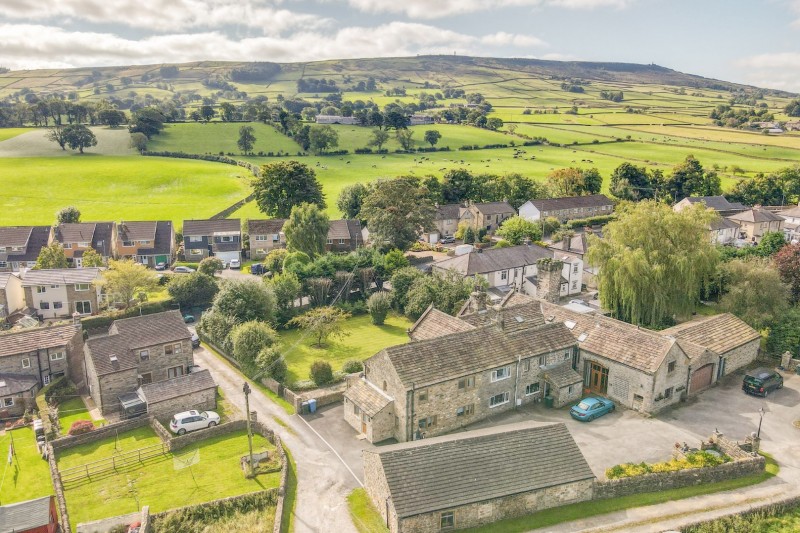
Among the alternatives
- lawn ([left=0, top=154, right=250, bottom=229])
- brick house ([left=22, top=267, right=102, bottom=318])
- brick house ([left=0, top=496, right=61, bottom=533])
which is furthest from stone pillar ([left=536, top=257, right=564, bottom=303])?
lawn ([left=0, top=154, right=250, bottom=229])

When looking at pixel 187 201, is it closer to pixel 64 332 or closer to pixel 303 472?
pixel 64 332

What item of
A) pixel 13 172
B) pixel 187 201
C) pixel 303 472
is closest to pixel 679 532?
pixel 303 472

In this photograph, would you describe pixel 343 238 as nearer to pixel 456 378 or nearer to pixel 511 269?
pixel 511 269

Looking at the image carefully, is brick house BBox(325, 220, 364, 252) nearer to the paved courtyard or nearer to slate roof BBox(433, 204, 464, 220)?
slate roof BBox(433, 204, 464, 220)

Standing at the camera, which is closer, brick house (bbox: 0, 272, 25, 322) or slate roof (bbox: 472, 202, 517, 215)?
brick house (bbox: 0, 272, 25, 322)

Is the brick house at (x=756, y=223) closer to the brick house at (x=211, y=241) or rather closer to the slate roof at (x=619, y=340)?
the slate roof at (x=619, y=340)
